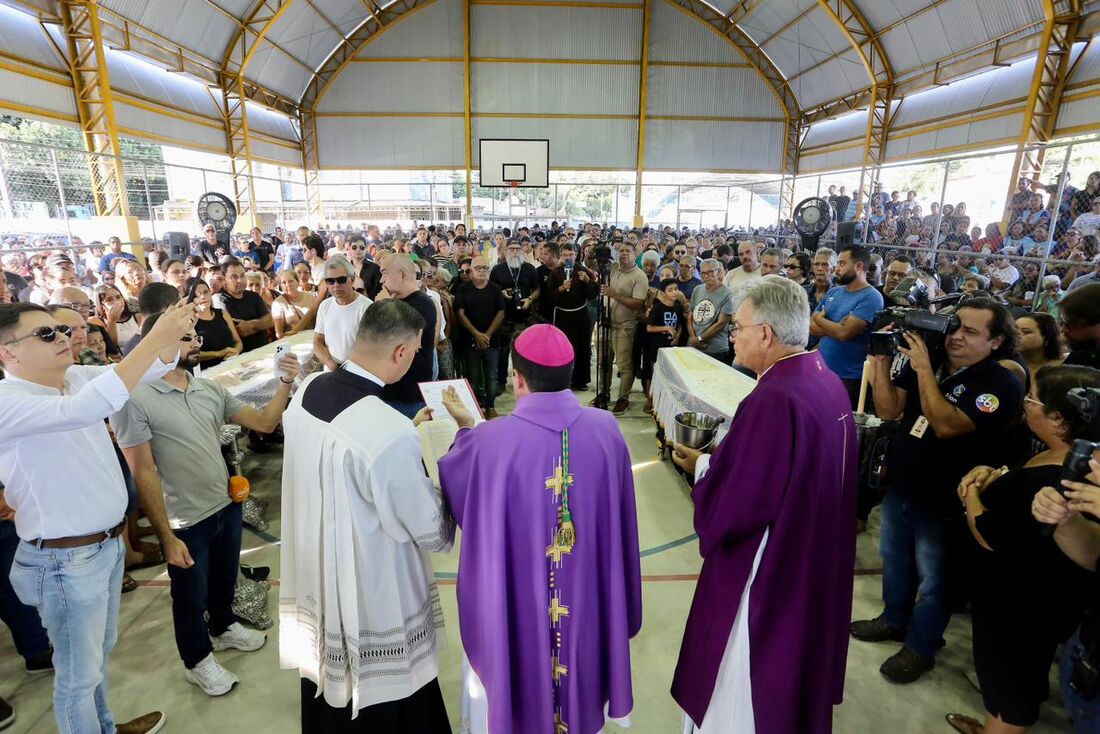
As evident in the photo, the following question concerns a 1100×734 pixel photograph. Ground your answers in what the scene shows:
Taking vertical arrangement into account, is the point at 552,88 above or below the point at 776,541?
above

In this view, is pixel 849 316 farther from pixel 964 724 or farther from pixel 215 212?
pixel 215 212

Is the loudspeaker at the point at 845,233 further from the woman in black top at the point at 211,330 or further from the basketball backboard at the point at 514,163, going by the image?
the basketball backboard at the point at 514,163

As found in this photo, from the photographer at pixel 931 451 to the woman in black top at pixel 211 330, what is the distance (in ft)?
15.8

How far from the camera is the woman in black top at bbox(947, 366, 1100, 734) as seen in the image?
1.85 meters

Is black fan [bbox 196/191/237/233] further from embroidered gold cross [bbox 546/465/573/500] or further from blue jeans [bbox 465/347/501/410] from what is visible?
embroidered gold cross [bbox 546/465/573/500]

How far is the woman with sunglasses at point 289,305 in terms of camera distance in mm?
5914

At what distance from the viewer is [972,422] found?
246 cm

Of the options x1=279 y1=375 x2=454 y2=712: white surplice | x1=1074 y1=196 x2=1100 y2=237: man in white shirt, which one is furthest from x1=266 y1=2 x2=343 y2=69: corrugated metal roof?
x1=279 y1=375 x2=454 y2=712: white surplice

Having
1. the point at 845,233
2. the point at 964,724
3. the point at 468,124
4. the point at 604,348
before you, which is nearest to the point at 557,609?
the point at 964,724

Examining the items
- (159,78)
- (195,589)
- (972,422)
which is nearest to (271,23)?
(159,78)

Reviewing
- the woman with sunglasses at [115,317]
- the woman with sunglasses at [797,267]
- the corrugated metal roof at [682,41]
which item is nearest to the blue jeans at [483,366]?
the woman with sunglasses at [115,317]

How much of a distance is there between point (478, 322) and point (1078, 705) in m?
5.13

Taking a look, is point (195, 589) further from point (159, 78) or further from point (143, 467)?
point (159, 78)

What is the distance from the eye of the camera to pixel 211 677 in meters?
2.74
